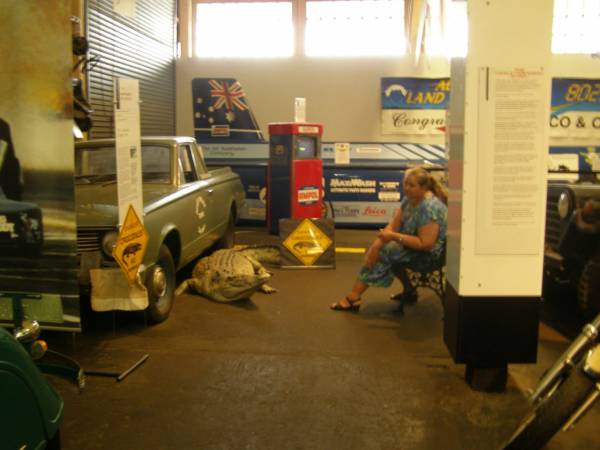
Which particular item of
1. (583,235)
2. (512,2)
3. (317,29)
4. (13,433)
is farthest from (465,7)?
(317,29)

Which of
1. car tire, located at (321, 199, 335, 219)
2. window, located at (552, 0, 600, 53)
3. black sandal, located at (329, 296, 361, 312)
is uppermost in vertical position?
window, located at (552, 0, 600, 53)

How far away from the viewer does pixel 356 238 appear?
9.77m

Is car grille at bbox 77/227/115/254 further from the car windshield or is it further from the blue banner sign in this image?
the blue banner sign

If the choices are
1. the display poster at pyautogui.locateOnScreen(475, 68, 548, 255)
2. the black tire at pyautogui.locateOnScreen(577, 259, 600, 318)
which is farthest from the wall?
the display poster at pyautogui.locateOnScreen(475, 68, 548, 255)

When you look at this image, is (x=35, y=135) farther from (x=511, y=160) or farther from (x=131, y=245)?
(x=511, y=160)

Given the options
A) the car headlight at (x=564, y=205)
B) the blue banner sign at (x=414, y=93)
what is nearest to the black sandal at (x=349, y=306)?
the car headlight at (x=564, y=205)

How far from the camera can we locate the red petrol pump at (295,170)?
9164 millimetres

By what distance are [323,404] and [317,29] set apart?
9917 millimetres

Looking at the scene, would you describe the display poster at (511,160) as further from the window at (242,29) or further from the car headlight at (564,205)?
the window at (242,29)

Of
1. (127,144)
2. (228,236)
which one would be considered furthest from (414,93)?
(127,144)

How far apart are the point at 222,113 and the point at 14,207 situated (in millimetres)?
7800

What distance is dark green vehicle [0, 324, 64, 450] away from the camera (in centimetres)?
A: 175

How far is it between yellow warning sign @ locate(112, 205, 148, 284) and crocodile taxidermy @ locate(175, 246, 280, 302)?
1.58 m

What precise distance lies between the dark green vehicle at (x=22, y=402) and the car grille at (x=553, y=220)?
4.18 meters
